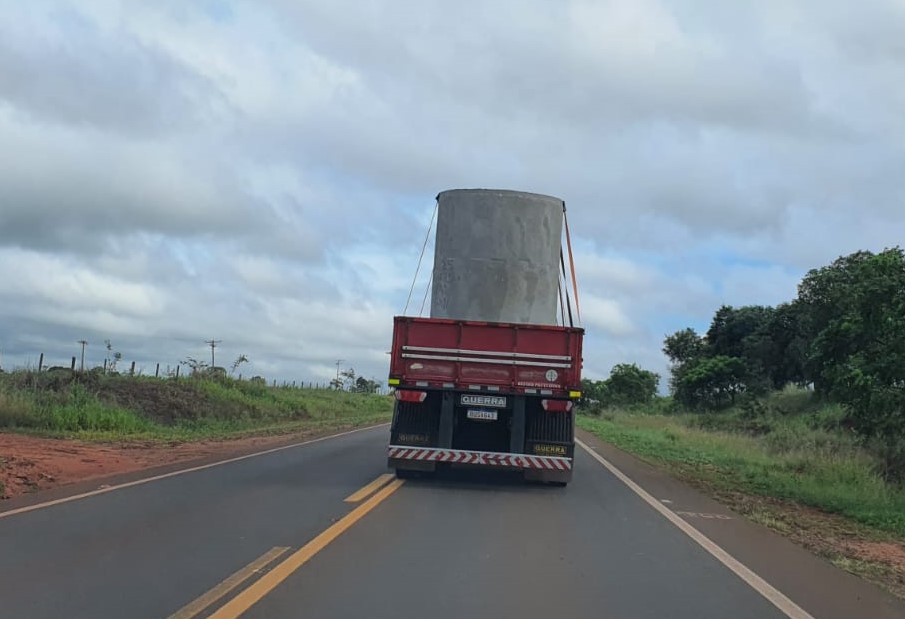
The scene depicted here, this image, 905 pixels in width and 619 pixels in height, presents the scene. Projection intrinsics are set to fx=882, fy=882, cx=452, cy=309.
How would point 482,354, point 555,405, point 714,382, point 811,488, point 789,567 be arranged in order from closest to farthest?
point 789,567 → point 555,405 → point 482,354 → point 811,488 → point 714,382

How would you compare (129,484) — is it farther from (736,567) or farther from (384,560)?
(736,567)

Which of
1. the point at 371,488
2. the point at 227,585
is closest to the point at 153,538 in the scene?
the point at 227,585

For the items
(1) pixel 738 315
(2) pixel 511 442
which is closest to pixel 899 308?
(2) pixel 511 442

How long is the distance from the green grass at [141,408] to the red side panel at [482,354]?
12.1m

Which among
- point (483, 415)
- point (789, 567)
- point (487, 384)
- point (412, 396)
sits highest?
point (487, 384)

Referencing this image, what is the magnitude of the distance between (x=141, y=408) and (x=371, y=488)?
1982 centimetres

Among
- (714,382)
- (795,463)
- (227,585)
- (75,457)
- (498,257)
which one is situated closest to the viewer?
(227,585)

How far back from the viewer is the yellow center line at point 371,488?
39.2 ft

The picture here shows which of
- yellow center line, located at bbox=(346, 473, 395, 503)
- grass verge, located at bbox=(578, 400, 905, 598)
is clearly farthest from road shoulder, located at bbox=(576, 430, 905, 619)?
yellow center line, located at bbox=(346, 473, 395, 503)

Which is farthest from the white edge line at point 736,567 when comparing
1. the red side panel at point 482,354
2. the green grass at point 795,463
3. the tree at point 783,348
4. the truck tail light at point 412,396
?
the tree at point 783,348

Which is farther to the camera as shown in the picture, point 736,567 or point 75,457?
point 75,457

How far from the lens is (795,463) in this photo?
21.4m

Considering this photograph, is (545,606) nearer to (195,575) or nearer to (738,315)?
(195,575)

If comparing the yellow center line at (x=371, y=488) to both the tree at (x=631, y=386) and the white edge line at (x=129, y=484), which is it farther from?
the tree at (x=631, y=386)
